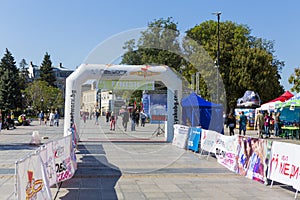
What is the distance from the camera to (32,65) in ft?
492

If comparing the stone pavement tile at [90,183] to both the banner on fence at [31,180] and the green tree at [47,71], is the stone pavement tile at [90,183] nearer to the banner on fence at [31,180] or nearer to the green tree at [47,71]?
the banner on fence at [31,180]

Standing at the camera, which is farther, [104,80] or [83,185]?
[104,80]

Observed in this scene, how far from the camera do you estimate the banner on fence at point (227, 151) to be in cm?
1130

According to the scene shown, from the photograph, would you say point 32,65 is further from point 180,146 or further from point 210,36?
point 180,146

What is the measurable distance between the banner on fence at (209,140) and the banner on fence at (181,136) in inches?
90.4

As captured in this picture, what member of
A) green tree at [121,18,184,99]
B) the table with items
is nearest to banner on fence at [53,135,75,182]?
green tree at [121,18,184,99]

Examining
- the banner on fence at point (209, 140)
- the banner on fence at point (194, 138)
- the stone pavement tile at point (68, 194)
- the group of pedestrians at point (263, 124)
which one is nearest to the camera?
the stone pavement tile at point (68, 194)

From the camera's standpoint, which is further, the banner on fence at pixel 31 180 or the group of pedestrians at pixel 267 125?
the group of pedestrians at pixel 267 125

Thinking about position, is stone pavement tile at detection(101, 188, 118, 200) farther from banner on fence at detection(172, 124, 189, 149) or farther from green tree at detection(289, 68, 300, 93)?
green tree at detection(289, 68, 300, 93)

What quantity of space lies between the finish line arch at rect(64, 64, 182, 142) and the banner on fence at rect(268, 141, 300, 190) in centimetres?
1154

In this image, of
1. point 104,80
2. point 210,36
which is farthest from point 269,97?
point 104,80

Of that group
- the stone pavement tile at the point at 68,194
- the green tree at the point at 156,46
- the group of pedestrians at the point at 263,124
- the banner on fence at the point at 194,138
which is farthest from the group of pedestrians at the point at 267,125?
the stone pavement tile at the point at 68,194

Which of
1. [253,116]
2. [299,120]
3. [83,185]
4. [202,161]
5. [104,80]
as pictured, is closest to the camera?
[83,185]

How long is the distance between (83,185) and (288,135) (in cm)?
1962
